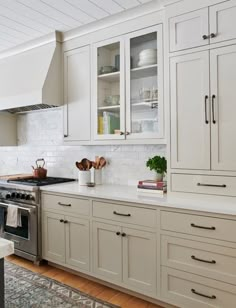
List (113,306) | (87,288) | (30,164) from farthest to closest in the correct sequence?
(30,164), (87,288), (113,306)

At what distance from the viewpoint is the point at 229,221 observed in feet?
5.83

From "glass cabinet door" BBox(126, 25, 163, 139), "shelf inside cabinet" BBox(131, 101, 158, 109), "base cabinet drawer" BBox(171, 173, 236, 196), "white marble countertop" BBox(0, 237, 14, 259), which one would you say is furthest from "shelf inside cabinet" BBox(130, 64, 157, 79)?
"white marble countertop" BBox(0, 237, 14, 259)

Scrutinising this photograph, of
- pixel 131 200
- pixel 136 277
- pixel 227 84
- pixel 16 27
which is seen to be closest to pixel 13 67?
pixel 16 27

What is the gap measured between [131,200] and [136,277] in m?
0.63

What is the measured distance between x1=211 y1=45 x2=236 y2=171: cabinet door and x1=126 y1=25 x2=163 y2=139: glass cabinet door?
0.50m

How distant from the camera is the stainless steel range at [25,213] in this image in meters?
2.88

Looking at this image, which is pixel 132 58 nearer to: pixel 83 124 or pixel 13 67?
pixel 83 124

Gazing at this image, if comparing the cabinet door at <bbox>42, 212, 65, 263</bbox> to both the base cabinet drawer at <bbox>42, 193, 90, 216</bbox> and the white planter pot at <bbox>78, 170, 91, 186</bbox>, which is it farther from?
the white planter pot at <bbox>78, 170, 91, 186</bbox>

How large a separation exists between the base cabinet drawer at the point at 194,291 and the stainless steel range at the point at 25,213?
1.46 metres

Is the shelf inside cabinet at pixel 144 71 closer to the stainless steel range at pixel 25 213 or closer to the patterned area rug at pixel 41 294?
the stainless steel range at pixel 25 213

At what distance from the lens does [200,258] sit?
190 centimetres

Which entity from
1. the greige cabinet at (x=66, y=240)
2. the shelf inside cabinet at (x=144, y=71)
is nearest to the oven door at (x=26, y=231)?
the greige cabinet at (x=66, y=240)

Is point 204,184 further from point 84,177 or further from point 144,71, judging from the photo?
point 84,177

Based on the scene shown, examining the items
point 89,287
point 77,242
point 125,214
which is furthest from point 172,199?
point 89,287
